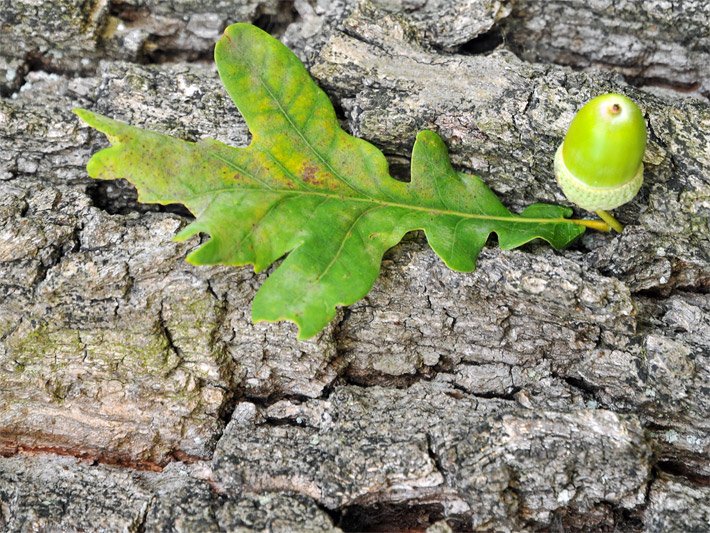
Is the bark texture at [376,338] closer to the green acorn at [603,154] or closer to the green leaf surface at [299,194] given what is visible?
the green leaf surface at [299,194]

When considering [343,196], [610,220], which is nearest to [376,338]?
[343,196]

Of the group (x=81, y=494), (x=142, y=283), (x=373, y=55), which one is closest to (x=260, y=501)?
(x=81, y=494)

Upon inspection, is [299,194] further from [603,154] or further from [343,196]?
[603,154]

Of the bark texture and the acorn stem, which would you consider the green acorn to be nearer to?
the acorn stem

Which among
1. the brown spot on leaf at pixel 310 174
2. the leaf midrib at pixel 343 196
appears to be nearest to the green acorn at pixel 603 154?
the leaf midrib at pixel 343 196

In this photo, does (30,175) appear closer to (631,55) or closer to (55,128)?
(55,128)

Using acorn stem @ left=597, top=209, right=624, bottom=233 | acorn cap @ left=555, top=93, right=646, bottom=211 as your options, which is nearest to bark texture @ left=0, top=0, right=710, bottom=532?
acorn stem @ left=597, top=209, right=624, bottom=233
